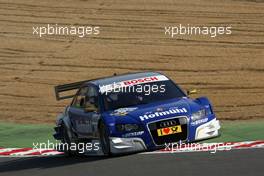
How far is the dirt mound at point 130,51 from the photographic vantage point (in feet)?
71.5

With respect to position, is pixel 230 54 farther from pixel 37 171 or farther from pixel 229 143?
pixel 37 171

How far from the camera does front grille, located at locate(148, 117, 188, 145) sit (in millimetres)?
13055

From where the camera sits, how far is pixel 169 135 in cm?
1308

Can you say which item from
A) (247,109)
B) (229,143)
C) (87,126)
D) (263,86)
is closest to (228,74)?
(263,86)

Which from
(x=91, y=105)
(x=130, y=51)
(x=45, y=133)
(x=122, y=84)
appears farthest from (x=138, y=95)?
(x=130, y=51)

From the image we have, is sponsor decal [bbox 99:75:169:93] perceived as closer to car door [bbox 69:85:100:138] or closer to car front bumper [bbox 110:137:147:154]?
car door [bbox 69:85:100:138]

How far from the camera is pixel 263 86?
72.2 ft

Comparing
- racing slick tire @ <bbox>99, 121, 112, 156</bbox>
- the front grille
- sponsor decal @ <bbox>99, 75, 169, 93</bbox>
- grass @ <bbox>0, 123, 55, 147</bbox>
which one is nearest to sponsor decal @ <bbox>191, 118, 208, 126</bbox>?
the front grille

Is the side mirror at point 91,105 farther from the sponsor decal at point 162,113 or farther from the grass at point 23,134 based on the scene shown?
the grass at point 23,134

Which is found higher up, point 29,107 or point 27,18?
point 27,18

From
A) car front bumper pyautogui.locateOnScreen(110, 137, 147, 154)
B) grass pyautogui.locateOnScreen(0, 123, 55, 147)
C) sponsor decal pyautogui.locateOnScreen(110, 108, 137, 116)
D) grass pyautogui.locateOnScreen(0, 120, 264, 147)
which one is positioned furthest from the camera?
grass pyautogui.locateOnScreen(0, 123, 55, 147)

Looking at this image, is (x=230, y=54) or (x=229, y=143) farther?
(x=230, y=54)

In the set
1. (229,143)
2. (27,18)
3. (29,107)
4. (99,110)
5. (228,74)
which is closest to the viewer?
(99,110)

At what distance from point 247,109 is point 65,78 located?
694cm
